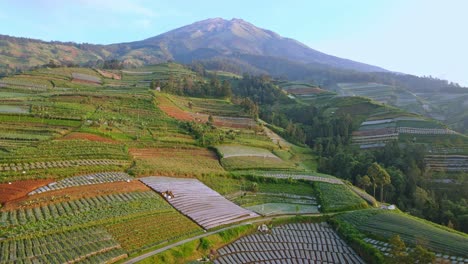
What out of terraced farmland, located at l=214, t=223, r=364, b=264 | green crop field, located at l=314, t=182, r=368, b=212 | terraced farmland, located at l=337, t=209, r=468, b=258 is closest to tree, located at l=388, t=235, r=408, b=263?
terraced farmland, located at l=337, t=209, r=468, b=258

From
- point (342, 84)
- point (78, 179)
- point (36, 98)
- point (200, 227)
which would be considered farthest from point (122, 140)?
point (342, 84)

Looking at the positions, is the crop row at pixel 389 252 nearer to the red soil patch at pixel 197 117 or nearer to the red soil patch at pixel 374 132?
the red soil patch at pixel 197 117

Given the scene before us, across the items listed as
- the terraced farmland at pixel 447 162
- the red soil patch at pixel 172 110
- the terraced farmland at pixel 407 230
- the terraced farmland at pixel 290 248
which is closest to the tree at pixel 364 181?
the terraced farmland at pixel 407 230

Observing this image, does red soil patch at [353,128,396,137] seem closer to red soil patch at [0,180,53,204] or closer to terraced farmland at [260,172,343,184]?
terraced farmland at [260,172,343,184]

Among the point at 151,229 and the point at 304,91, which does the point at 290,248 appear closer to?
the point at 151,229

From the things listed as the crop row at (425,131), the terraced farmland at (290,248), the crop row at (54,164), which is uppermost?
the crop row at (425,131)

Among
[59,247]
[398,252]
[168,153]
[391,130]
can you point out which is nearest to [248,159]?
[168,153]
